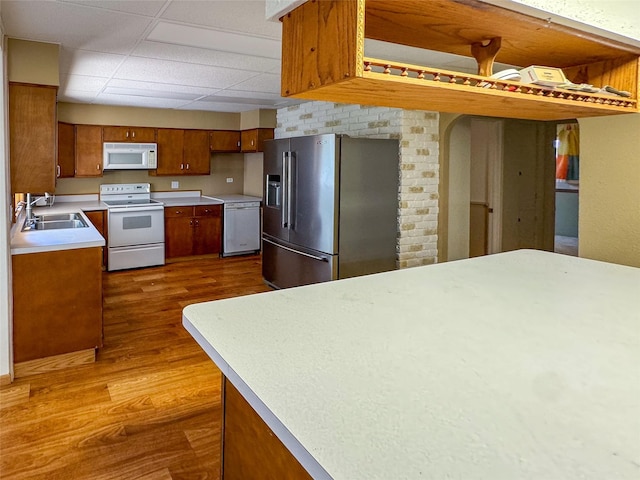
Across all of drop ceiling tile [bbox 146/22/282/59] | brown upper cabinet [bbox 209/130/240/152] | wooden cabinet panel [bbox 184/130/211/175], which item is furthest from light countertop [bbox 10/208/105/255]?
brown upper cabinet [bbox 209/130/240/152]

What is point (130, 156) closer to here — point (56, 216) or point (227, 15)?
point (56, 216)

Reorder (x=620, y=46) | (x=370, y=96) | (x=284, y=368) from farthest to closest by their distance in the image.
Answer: (x=620, y=46) < (x=370, y=96) < (x=284, y=368)

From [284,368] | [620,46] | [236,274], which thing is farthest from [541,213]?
[284,368]

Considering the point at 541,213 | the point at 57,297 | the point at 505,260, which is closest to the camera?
the point at 505,260

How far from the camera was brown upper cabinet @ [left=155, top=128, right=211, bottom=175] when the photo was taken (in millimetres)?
6566

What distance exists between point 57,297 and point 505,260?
9.02 feet

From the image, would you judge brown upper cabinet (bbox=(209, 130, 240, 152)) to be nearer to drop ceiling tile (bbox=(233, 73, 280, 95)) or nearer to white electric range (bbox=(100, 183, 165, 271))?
white electric range (bbox=(100, 183, 165, 271))

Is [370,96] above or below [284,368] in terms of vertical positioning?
above

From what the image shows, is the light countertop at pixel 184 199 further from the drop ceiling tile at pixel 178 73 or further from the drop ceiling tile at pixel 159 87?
the drop ceiling tile at pixel 178 73

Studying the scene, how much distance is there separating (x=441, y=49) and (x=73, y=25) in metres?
2.04

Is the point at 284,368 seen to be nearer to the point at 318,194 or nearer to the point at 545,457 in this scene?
the point at 545,457

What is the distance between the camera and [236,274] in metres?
5.88

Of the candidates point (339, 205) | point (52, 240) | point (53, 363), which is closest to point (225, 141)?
point (339, 205)

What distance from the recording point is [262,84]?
4.38 m
